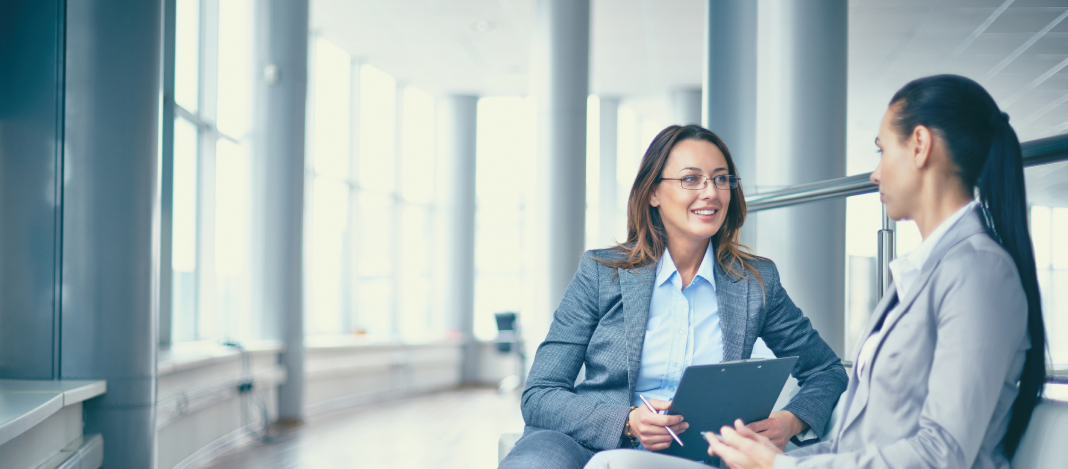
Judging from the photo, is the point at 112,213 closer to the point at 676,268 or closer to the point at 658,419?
the point at 676,268

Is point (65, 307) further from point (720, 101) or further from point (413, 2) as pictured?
point (413, 2)

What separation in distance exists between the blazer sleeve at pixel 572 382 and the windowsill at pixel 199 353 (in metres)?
2.81

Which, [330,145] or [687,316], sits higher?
[330,145]

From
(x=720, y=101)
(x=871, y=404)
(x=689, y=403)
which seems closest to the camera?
(x=871, y=404)

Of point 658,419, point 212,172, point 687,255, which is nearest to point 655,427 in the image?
point 658,419

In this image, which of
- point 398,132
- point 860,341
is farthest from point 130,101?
point 398,132

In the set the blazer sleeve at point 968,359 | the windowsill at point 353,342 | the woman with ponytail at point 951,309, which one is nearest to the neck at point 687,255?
the woman with ponytail at point 951,309

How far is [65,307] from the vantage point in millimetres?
2824

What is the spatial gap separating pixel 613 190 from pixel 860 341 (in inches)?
362

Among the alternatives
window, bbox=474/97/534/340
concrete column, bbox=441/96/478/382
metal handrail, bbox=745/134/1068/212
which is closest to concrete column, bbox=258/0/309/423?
concrete column, bbox=441/96/478/382

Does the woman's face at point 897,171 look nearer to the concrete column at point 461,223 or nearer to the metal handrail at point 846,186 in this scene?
the metal handrail at point 846,186

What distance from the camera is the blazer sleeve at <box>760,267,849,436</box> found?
61.0 inches

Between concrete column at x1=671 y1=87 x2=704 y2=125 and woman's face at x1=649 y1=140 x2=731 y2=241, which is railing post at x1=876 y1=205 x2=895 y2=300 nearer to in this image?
woman's face at x1=649 y1=140 x2=731 y2=241

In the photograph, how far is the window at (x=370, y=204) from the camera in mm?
8234
